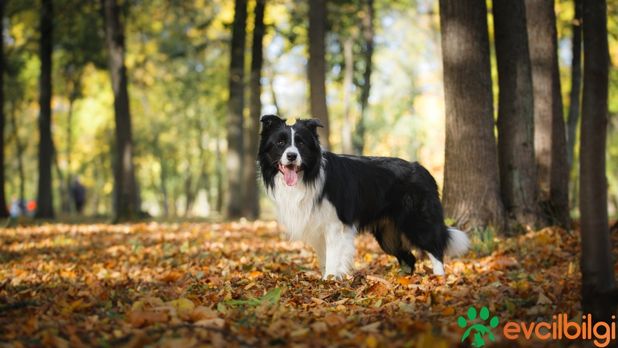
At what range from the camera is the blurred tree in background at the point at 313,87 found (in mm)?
8836

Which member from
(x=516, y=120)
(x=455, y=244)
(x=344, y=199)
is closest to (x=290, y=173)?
(x=344, y=199)

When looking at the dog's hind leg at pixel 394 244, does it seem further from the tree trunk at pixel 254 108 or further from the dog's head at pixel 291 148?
the tree trunk at pixel 254 108

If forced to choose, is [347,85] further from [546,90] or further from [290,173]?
[290,173]

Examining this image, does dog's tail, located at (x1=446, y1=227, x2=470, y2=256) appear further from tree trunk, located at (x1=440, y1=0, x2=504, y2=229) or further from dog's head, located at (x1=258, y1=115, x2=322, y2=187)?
dog's head, located at (x1=258, y1=115, x2=322, y2=187)

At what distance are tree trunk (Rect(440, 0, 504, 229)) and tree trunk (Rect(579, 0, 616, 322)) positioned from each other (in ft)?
14.9

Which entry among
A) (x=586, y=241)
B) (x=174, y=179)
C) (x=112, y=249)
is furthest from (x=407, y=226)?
(x=174, y=179)

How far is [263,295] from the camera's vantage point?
17.8 feet

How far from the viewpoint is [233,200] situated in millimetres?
19703

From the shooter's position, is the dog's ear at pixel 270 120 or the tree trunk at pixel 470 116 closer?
the dog's ear at pixel 270 120

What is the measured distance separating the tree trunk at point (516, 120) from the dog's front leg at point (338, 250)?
3397mm

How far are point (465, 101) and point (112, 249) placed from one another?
6184mm

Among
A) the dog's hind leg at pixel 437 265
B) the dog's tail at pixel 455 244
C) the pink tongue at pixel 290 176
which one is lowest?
the dog's hind leg at pixel 437 265

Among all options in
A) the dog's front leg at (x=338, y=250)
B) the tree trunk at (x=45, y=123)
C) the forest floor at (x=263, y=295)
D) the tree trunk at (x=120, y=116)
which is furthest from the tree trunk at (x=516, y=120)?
the tree trunk at (x=45, y=123)

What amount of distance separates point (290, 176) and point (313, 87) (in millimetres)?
6751
